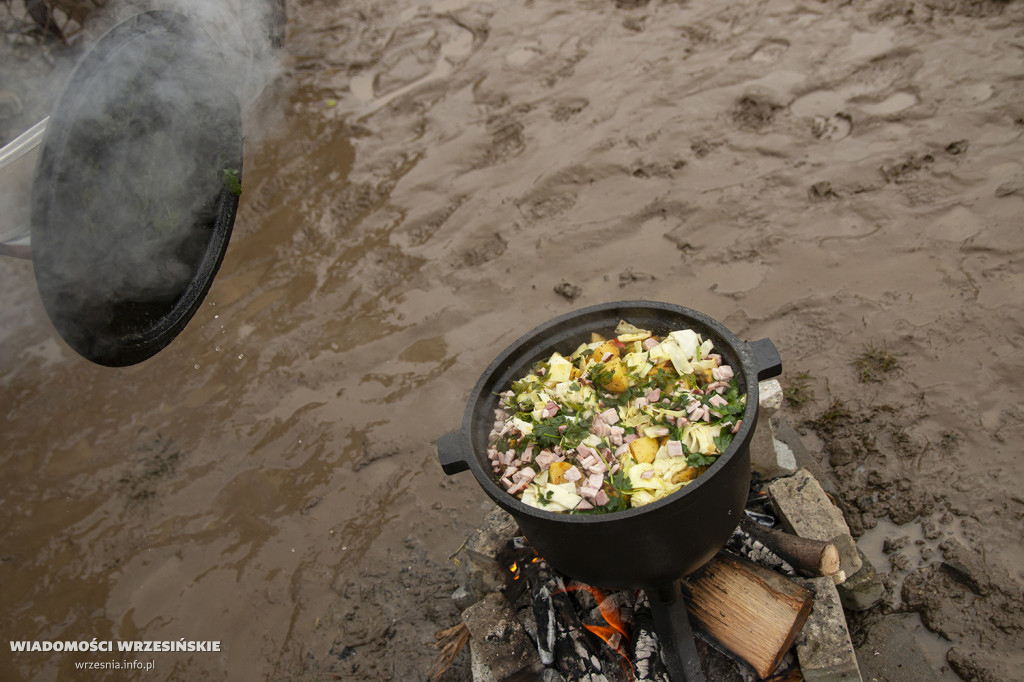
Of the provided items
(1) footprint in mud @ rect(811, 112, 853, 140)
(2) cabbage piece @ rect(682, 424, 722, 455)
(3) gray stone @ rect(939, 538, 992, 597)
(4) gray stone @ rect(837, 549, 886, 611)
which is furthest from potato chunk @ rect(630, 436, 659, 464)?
(1) footprint in mud @ rect(811, 112, 853, 140)

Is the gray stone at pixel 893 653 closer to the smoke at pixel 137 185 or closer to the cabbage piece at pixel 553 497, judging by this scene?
the cabbage piece at pixel 553 497

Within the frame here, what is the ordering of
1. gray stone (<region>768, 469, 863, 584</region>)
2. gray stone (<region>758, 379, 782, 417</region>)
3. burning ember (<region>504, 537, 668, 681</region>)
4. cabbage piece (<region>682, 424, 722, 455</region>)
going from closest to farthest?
cabbage piece (<region>682, 424, 722, 455</region>), burning ember (<region>504, 537, 668, 681</region>), gray stone (<region>768, 469, 863, 584</region>), gray stone (<region>758, 379, 782, 417</region>)

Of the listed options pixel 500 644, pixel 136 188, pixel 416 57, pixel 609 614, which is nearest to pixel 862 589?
pixel 609 614

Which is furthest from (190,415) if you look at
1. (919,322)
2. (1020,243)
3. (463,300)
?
(1020,243)

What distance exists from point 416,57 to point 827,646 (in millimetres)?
6612

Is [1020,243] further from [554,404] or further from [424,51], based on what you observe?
[424,51]

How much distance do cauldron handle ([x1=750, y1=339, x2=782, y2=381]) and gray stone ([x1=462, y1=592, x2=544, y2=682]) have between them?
1468mm

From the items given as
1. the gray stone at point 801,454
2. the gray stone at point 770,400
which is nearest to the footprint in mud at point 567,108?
the gray stone at point 801,454

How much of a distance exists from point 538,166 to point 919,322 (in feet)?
9.79

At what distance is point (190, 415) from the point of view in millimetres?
4410

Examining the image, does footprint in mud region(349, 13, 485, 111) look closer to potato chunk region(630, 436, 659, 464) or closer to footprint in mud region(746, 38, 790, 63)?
footprint in mud region(746, 38, 790, 63)

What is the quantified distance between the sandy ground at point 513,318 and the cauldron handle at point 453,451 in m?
1.35

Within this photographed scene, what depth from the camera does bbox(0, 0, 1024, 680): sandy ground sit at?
130 inches

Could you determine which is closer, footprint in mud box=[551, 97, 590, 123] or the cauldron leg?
the cauldron leg
